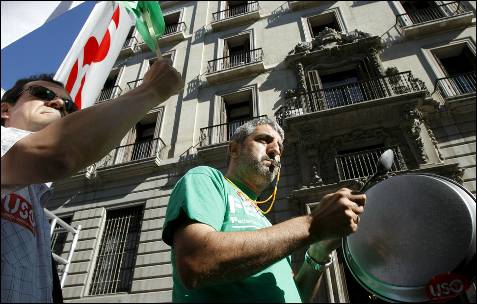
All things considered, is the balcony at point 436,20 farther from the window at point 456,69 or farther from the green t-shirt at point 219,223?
the green t-shirt at point 219,223

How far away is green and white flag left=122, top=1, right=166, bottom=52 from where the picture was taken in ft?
4.99

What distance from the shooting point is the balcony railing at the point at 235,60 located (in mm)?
12984

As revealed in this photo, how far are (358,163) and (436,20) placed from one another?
6.31 metres

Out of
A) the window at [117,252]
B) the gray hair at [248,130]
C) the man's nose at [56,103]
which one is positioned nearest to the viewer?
the man's nose at [56,103]

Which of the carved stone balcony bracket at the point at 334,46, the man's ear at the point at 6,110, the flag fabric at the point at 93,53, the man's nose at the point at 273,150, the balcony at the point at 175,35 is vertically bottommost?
the man's ear at the point at 6,110

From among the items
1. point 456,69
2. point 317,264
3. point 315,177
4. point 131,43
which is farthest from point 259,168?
point 131,43

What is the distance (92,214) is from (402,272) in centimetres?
1054

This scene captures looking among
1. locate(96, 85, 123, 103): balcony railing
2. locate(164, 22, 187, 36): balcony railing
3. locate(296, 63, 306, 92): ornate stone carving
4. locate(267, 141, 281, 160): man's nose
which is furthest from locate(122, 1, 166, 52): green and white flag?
locate(164, 22, 187, 36): balcony railing

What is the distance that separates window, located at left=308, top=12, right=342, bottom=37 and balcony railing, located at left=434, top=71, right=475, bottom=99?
203 inches

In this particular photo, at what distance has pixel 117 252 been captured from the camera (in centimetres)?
965

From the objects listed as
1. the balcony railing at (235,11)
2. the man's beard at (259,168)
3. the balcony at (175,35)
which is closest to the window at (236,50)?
the balcony railing at (235,11)

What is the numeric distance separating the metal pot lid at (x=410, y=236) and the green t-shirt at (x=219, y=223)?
39 cm

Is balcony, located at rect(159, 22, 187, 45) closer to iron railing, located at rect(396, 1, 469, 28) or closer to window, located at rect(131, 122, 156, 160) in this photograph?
window, located at rect(131, 122, 156, 160)

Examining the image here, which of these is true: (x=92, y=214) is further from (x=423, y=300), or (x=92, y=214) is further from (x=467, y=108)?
(x=467, y=108)
